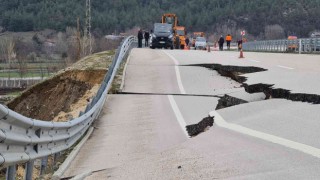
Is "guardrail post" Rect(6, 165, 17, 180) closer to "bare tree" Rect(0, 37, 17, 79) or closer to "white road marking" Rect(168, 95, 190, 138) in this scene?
"white road marking" Rect(168, 95, 190, 138)

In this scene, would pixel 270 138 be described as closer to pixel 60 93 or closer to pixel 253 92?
pixel 253 92

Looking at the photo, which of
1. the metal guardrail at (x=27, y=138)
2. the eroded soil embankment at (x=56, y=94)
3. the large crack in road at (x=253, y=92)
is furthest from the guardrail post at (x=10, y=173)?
the eroded soil embankment at (x=56, y=94)

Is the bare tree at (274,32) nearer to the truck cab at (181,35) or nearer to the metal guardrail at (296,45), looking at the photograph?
the truck cab at (181,35)

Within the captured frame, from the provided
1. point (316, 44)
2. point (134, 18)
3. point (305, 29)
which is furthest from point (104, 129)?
point (134, 18)

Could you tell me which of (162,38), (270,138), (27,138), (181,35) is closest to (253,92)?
(270,138)

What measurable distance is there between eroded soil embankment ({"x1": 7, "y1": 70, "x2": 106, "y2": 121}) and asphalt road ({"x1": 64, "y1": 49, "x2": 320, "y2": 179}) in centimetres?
266

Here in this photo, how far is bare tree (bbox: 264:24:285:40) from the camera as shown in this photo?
12912 centimetres

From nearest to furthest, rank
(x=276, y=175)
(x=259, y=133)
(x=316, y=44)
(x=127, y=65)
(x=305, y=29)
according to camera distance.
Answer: (x=276, y=175), (x=259, y=133), (x=127, y=65), (x=316, y=44), (x=305, y=29)

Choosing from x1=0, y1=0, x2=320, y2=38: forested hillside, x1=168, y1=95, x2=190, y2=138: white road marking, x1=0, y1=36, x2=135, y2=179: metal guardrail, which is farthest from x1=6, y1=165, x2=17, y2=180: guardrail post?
x1=0, y1=0, x2=320, y2=38: forested hillside

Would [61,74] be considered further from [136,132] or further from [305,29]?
[305,29]

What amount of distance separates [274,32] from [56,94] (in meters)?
115

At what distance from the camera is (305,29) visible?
410ft

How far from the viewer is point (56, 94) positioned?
2236cm

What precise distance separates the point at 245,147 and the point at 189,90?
11.4 metres
